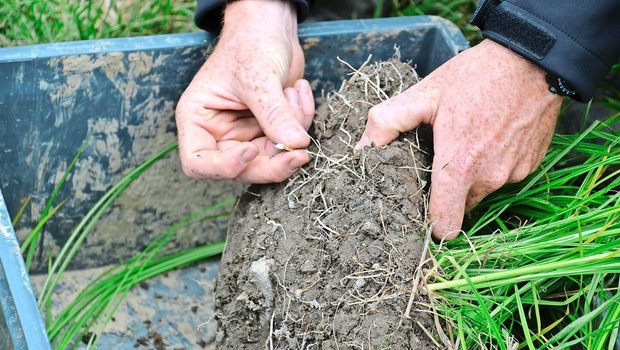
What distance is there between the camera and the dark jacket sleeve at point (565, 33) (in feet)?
4.13

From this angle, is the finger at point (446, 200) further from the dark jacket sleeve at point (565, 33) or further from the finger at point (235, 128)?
the finger at point (235, 128)

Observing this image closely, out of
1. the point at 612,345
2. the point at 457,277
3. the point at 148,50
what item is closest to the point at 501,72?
the point at 457,277

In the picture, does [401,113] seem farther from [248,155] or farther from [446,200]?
[248,155]

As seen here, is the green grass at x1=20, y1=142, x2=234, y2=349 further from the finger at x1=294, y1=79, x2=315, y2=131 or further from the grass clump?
the grass clump

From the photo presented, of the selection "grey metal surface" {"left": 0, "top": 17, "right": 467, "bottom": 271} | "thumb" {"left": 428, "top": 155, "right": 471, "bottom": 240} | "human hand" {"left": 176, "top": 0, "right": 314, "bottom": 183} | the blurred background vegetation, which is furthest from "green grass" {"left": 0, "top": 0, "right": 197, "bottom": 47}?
"thumb" {"left": 428, "top": 155, "right": 471, "bottom": 240}

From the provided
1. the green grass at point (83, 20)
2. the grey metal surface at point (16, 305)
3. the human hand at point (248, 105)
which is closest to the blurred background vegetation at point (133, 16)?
the green grass at point (83, 20)

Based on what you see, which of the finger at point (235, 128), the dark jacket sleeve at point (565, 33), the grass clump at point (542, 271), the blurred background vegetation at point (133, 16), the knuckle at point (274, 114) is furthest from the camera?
the blurred background vegetation at point (133, 16)

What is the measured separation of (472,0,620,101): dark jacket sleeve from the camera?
1.26m

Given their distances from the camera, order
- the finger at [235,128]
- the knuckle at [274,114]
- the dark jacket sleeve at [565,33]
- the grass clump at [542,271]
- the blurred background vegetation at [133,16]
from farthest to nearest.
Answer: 1. the blurred background vegetation at [133,16]
2. the finger at [235,128]
3. the knuckle at [274,114]
4. the dark jacket sleeve at [565,33]
5. the grass clump at [542,271]

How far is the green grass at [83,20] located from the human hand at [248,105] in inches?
16.4

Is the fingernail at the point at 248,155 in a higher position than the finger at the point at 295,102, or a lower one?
lower

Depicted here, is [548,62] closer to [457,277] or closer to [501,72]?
[501,72]

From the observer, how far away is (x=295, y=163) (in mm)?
1346

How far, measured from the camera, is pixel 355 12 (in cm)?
195
